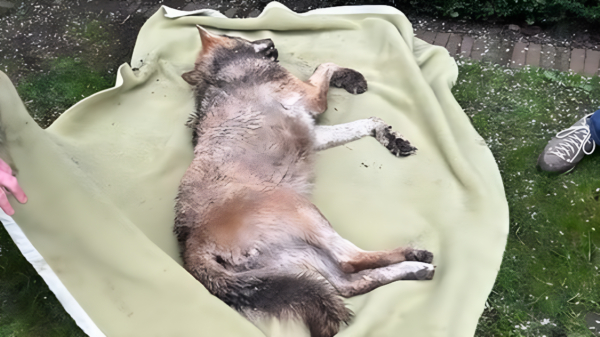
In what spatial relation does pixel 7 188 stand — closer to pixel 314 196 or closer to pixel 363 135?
pixel 314 196

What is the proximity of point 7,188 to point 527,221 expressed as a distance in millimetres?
2811

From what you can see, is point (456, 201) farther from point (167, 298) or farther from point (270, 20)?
point (270, 20)

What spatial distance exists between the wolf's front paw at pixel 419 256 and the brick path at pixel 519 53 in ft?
6.77

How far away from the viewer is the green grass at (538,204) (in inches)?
90.2

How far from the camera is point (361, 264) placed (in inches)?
88.0

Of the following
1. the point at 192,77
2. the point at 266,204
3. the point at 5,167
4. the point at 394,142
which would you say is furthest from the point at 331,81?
the point at 5,167

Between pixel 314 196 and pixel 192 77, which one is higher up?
pixel 192 77

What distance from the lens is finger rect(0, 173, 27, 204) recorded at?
179 centimetres

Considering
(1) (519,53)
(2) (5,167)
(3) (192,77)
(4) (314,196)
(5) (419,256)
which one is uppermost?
(2) (5,167)

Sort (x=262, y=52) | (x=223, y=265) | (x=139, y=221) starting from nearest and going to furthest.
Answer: (x=223, y=265) < (x=139, y=221) < (x=262, y=52)

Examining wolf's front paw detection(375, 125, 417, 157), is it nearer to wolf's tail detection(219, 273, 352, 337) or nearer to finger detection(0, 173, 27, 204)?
wolf's tail detection(219, 273, 352, 337)

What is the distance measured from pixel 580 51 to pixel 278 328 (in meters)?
3.38

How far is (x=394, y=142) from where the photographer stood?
2871 millimetres

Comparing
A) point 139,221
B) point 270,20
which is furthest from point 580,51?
point 139,221
